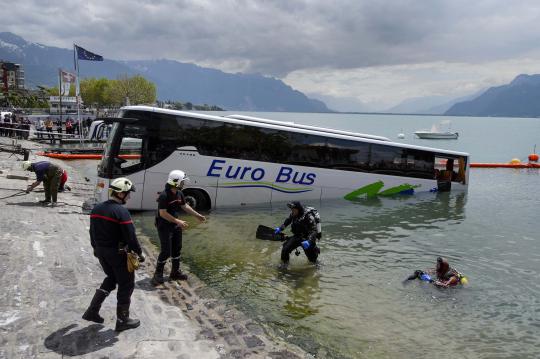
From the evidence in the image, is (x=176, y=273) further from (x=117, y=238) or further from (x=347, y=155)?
(x=347, y=155)

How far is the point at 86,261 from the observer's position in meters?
9.66

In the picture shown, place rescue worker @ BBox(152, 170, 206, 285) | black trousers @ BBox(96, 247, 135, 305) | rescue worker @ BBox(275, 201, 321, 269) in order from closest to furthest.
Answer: black trousers @ BBox(96, 247, 135, 305), rescue worker @ BBox(152, 170, 206, 285), rescue worker @ BBox(275, 201, 321, 269)

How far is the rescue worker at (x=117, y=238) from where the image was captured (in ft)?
19.9

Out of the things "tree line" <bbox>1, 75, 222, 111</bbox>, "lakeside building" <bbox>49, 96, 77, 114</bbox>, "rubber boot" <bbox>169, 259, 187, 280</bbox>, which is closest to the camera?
"rubber boot" <bbox>169, 259, 187, 280</bbox>

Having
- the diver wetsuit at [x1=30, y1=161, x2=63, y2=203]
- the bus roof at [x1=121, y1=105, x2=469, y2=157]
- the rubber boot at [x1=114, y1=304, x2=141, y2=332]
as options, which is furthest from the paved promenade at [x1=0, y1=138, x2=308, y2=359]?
the bus roof at [x1=121, y1=105, x2=469, y2=157]

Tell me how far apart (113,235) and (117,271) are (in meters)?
0.55

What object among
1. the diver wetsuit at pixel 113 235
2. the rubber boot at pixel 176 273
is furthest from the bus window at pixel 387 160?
the diver wetsuit at pixel 113 235

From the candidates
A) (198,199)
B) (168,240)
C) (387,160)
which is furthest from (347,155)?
(168,240)

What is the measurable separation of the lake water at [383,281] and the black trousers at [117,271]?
2.58m

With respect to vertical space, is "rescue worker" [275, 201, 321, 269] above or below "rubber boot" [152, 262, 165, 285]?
above

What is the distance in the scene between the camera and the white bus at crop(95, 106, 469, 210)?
15.9 m

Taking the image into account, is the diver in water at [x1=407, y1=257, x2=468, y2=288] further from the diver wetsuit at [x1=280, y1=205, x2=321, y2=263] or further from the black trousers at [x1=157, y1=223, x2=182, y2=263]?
the black trousers at [x1=157, y1=223, x2=182, y2=263]

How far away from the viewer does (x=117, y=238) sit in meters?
6.16

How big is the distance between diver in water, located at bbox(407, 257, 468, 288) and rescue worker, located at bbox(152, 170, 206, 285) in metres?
5.43
